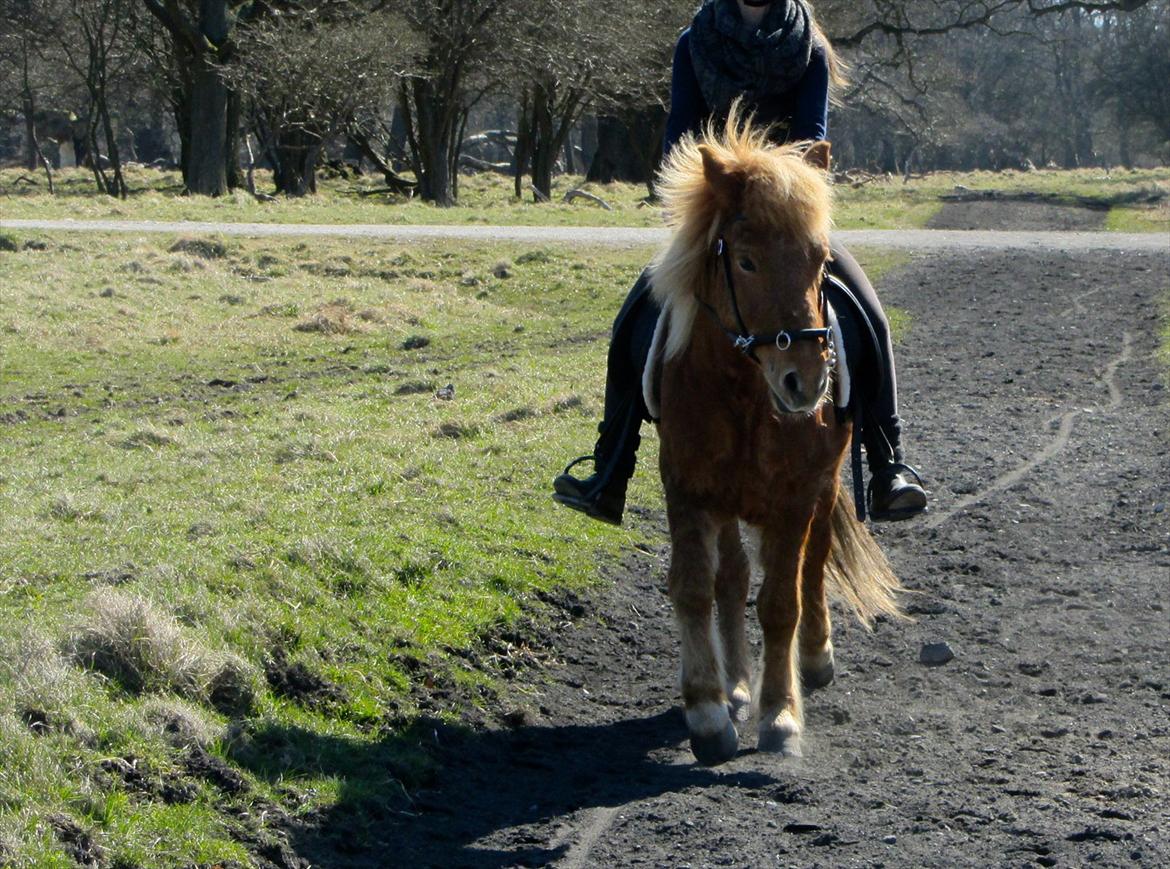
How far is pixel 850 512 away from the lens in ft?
22.7

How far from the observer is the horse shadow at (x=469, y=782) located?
473 cm

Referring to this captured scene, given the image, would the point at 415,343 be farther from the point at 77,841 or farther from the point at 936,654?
the point at 77,841

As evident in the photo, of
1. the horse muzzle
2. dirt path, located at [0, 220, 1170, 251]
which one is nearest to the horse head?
the horse muzzle

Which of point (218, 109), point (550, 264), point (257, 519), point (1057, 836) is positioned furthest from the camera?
point (218, 109)

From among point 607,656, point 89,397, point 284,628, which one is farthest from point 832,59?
point 89,397

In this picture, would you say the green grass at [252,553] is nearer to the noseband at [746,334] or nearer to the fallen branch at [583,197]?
the noseband at [746,334]

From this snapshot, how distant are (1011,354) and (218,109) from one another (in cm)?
2563

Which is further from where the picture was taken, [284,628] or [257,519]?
[257,519]

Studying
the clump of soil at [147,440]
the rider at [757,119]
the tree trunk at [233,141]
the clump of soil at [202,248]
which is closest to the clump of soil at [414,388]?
the clump of soil at [147,440]

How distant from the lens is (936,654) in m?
6.79

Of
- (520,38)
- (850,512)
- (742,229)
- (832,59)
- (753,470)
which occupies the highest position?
(520,38)

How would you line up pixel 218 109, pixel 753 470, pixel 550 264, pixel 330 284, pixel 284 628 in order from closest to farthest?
1. pixel 753 470
2. pixel 284 628
3. pixel 330 284
4. pixel 550 264
5. pixel 218 109

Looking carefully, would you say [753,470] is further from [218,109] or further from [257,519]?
[218,109]

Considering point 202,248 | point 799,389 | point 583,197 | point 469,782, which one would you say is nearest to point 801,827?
point 469,782
